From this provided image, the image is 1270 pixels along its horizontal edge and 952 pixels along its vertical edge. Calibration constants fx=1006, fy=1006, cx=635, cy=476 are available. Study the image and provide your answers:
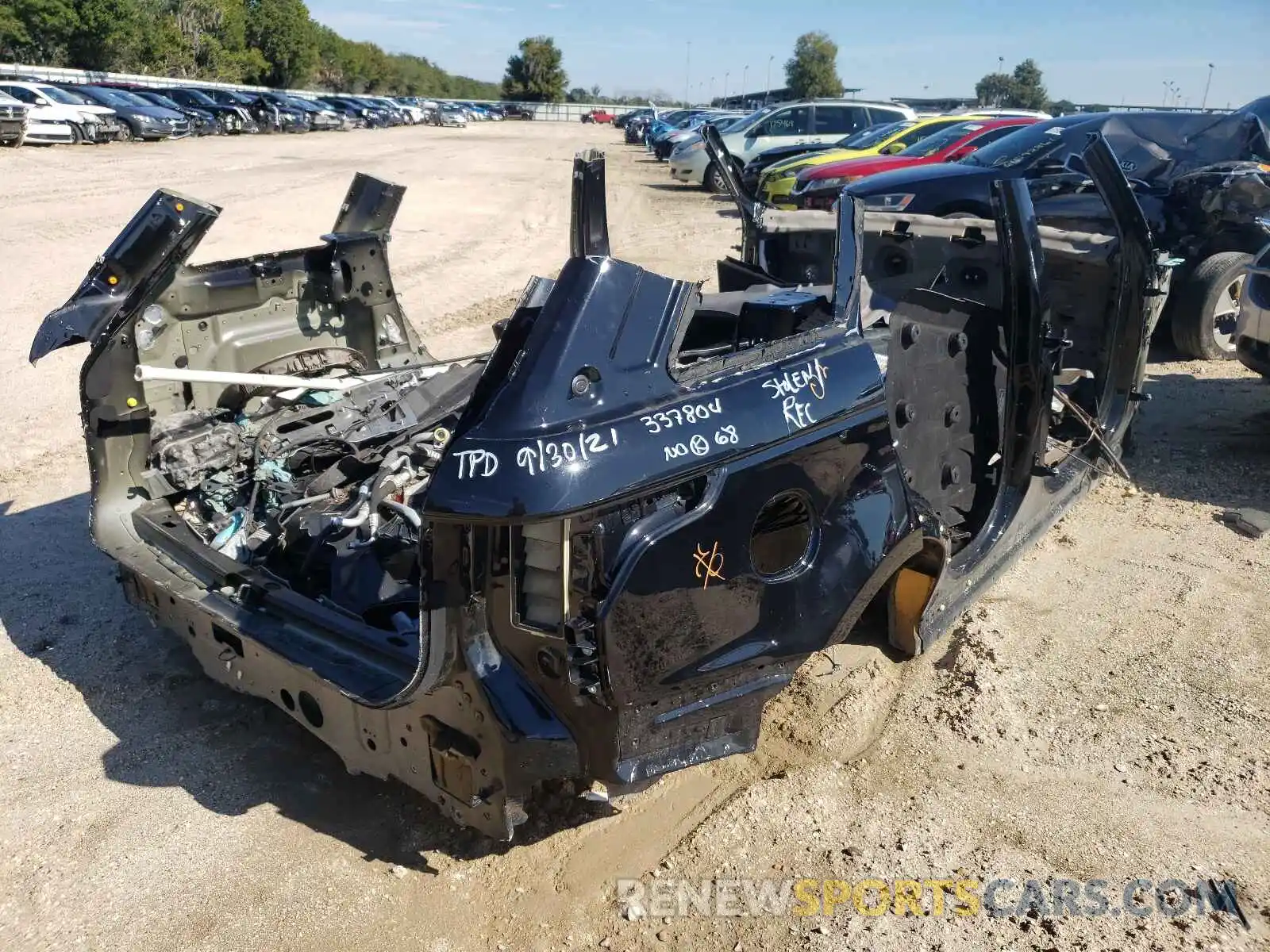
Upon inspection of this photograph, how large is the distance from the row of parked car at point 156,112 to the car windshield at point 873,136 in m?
18.7

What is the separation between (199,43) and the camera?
57.6m

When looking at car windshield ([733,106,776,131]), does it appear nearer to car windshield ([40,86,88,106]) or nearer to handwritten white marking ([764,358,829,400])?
car windshield ([40,86,88,106])

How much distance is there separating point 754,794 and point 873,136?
1580 cm

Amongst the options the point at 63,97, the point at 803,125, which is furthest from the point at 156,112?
the point at 803,125

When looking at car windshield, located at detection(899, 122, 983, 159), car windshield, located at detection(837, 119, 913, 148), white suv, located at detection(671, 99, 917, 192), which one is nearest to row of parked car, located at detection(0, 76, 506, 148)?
white suv, located at detection(671, 99, 917, 192)

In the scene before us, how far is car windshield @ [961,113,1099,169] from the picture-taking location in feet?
30.8

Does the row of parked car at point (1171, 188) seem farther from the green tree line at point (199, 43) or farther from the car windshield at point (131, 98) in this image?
the green tree line at point (199, 43)

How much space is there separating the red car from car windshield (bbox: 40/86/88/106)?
2106cm

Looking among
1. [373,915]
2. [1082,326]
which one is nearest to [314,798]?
[373,915]

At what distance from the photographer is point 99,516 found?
375 cm

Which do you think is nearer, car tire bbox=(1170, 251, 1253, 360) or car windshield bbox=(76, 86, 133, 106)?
car tire bbox=(1170, 251, 1253, 360)

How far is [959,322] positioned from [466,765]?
2.36 meters

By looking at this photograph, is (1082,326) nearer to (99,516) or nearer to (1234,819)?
(1234,819)

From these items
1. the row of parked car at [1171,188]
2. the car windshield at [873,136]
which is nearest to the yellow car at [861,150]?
the car windshield at [873,136]
